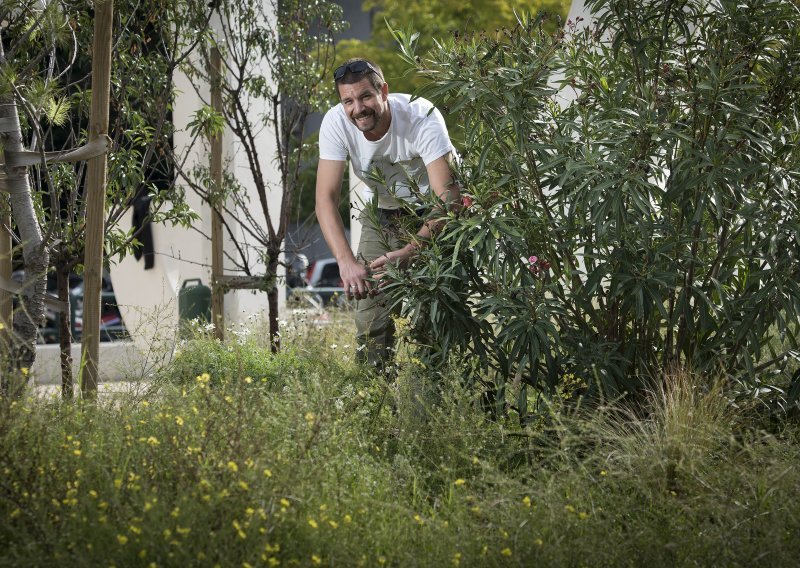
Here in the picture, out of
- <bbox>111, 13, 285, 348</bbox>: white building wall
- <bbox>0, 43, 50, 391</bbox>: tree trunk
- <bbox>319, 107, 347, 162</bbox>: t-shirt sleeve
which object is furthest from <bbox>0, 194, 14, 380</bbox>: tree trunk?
<bbox>111, 13, 285, 348</bbox>: white building wall

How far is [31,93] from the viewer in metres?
→ 4.80

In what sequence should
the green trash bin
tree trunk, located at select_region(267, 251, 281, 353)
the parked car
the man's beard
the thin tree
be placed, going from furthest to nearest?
1. the parked car
2. the green trash bin
3. the thin tree
4. tree trunk, located at select_region(267, 251, 281, 353)
5. the man's beard

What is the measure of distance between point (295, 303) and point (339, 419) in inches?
224

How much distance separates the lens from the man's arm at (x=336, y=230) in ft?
16.9

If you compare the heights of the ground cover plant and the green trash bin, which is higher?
the green trash bin

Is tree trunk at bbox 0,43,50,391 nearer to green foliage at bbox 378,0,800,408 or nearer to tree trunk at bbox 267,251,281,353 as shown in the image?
green foliage at bbox 378,0,800,408

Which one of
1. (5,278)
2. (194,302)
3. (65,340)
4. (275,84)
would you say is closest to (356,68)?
(5,278)

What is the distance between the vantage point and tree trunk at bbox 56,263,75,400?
518cm

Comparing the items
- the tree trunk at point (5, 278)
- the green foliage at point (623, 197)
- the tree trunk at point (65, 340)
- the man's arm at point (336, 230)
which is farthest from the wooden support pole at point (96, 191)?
the green foliage at point (623, 197)

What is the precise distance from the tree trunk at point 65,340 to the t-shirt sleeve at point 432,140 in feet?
6.19

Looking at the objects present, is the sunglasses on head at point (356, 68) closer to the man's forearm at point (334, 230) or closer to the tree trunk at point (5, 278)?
the man's forearm at point (334, 230)

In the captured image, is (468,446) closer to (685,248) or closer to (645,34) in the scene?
(685,248)

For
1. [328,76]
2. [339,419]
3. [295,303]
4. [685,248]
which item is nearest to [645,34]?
[685,248]

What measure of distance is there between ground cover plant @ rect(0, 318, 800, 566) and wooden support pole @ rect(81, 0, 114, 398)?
1.39ft
